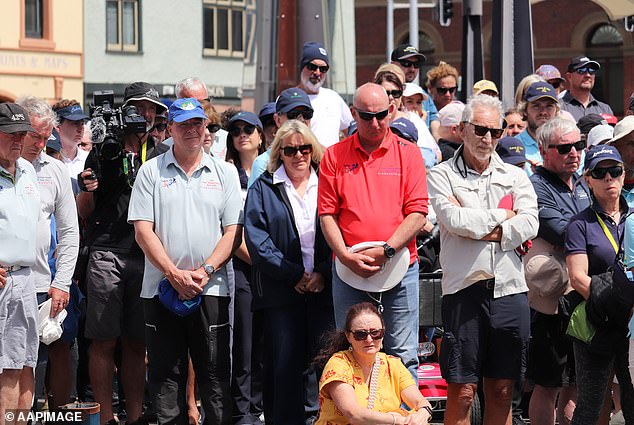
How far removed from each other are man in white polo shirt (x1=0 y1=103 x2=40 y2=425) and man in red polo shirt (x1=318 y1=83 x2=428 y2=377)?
1.88m

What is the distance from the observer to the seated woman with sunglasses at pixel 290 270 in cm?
802

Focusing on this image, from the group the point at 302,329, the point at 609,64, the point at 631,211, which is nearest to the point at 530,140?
the point at 631,211

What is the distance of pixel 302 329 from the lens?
8.10 meters

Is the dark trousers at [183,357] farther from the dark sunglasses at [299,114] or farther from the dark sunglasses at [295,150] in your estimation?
the dark sunglasses at [299,114]

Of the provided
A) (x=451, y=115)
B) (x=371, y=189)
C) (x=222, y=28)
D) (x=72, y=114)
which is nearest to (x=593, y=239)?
(x=371, y=189)

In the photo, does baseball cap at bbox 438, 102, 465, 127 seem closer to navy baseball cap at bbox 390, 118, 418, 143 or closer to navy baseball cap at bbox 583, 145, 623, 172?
navy baseball cap at bbox 390, 118, 418, 143

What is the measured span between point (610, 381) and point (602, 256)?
31.0 inches

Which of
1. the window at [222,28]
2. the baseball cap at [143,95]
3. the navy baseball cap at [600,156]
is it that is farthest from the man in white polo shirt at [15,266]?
the window at [222,28]

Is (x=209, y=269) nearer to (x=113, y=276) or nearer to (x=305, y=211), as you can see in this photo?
(x=305, y=211)

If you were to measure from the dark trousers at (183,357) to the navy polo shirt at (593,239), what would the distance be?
2321 mm

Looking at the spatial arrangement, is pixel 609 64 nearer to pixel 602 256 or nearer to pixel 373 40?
pixel 373 40

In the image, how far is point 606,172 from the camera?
301 inches

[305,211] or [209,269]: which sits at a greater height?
[305,211]

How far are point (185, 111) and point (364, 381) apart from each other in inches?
91.6
